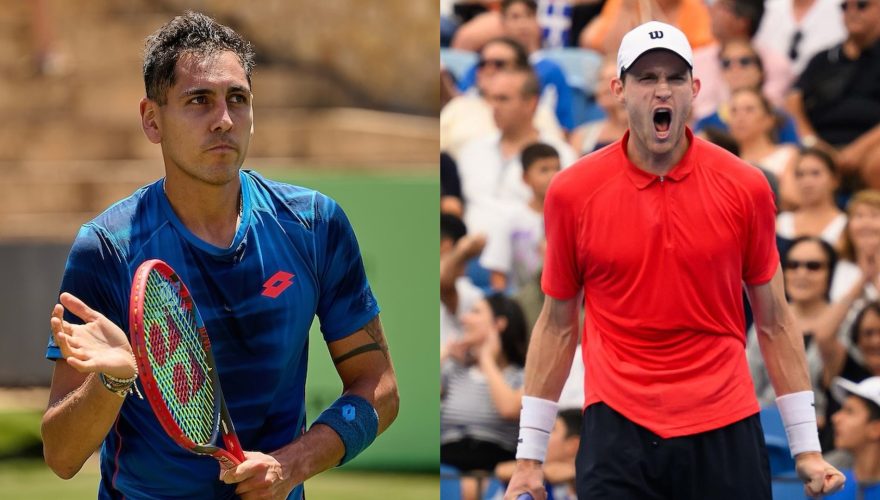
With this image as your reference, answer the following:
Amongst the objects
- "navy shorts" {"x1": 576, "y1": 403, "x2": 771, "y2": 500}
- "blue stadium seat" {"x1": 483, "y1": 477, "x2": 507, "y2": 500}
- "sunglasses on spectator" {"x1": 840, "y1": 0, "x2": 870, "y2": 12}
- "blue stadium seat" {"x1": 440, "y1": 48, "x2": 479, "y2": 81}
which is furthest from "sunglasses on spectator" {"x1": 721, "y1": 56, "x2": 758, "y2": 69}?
"navy shorts" {"x1": 576, "y1": 403, "x2": 771, "y2": 500}

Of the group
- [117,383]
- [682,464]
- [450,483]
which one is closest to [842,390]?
[450,483]

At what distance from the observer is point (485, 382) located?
819 centimetres

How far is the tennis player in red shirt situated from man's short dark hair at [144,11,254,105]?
1.46m

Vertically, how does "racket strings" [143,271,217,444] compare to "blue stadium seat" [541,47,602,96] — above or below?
below

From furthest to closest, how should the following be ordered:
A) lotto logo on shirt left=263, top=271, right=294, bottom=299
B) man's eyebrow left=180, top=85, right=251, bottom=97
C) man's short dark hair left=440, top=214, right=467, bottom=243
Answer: man's short dark hair left=440, top=214, right=467, bottom=243 < lotto logo on shirt left=263, top=271, right=294, bottom=299 < man's eyebrow left=180, top=85, right=251, bottom=97

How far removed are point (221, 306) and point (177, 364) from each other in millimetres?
301

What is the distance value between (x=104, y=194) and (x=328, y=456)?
11273 millimetres

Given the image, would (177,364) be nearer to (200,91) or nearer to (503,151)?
(200,91)

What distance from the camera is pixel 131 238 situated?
13.7 ft

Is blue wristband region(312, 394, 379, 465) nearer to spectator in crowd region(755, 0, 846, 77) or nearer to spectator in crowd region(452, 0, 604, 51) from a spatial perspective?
spectator in crowd region(452, 0, 604, 51)

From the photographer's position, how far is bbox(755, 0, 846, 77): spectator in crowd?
7.99 m

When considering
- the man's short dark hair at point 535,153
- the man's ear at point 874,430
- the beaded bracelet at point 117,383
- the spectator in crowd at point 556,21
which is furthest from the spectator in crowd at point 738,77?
the beaded bracelet at point 117,383

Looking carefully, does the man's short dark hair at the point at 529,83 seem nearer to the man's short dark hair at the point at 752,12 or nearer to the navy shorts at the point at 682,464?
the man's short dark hair at the point at 752,12

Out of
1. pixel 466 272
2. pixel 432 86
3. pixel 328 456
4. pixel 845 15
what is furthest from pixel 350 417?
pixel 432 86
